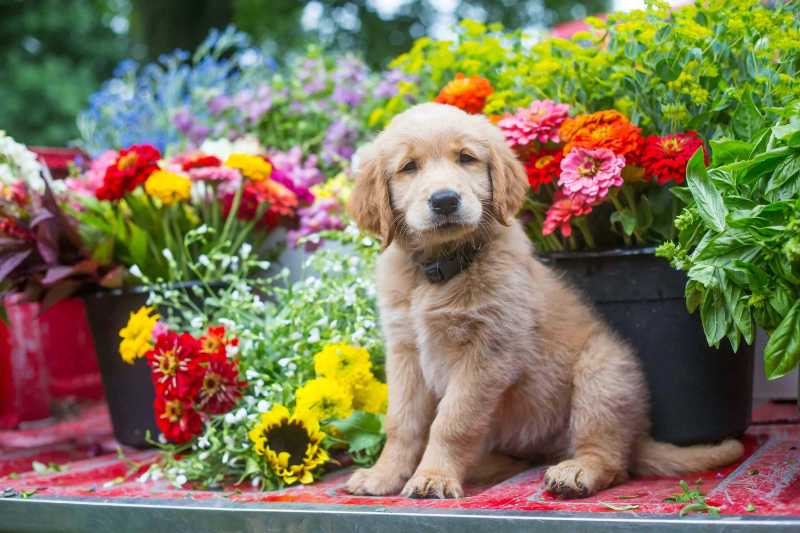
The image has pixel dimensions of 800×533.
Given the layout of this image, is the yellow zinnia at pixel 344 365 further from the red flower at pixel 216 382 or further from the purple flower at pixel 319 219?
the purple flower at pixel 319 219

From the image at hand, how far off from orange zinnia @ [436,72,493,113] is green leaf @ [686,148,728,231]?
4.73 feet

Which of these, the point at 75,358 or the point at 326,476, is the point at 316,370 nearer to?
the point at 326,476

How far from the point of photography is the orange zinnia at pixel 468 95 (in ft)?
11.7

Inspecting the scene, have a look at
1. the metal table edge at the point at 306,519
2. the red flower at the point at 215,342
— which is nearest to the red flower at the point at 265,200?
the red flower at the point at 215,342

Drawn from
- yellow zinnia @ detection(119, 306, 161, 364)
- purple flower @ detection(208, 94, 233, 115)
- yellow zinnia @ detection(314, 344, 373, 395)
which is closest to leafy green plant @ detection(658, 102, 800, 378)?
yellow zinnia @ detection(314, 344, 373, 395)

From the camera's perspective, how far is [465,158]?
2.75 m

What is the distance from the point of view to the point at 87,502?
252cm

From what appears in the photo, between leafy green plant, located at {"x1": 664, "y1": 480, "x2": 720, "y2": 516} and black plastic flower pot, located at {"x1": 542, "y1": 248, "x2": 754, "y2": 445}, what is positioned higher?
black plastic flower pot, located at {"x1": 542, "y1": 248, "x2": 754, "y2": 445}

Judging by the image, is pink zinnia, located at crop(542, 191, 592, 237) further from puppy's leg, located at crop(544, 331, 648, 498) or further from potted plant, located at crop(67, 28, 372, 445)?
A: potted plant, located at crop(67, 28, 372, 445)

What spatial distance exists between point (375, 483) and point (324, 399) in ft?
1.56

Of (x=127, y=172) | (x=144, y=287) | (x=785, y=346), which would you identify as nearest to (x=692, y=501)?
(x=785, y=346)

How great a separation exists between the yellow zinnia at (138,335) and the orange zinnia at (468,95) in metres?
1.47

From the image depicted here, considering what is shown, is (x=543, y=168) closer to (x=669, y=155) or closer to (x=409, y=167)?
(x=669, y=155)

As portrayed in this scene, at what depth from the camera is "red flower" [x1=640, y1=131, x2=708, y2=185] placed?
9.23 feet
